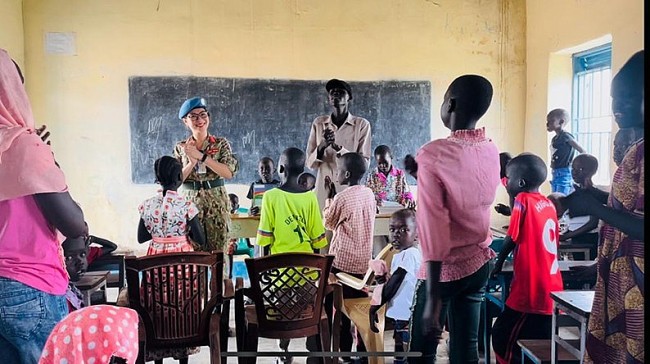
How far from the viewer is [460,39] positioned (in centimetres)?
169

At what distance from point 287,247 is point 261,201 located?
205mm

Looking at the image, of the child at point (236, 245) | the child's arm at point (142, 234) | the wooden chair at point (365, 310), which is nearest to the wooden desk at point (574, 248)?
the wooden chair at point (365, 310)

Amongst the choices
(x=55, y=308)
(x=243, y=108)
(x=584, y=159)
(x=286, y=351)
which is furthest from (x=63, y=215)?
(x=584, y=159)

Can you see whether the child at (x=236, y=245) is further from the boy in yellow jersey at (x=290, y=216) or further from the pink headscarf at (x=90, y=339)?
the pink headscarf at (x=90, y=339)

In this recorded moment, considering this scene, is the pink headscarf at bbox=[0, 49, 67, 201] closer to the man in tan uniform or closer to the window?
the man in tan uniform

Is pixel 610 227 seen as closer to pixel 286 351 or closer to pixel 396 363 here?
pixel 396 363

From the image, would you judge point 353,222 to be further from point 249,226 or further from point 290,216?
point 249,226

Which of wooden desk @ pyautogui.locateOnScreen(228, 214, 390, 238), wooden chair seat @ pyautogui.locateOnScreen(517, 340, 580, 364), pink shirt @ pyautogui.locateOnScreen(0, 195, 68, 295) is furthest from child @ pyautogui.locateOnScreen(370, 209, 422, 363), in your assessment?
pink shirt @ pyautogui.locateOnScreen(0, 195, 68, 295)

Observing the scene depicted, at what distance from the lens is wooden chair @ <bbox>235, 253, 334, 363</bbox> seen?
187cm

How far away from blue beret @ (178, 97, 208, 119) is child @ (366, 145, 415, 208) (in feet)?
2.05

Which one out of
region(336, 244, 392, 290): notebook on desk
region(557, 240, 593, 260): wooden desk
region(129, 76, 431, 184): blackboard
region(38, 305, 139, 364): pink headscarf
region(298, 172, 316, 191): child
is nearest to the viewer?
region(38, 305, 139, 364): pink headscarf

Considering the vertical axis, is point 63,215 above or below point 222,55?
below

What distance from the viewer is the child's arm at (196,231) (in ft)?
6.07

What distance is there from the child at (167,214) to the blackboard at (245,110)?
6 cm
